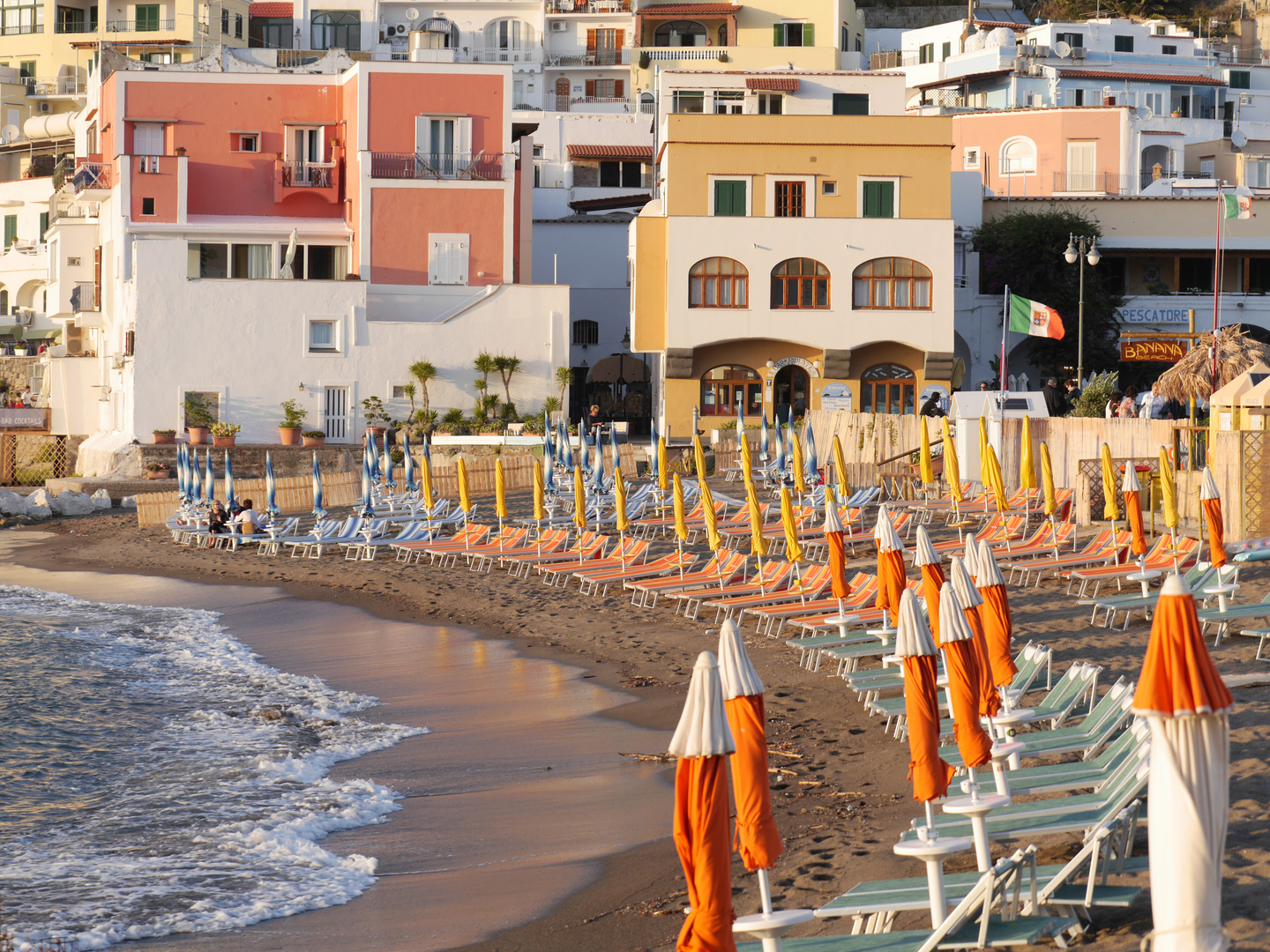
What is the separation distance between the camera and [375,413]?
125ft

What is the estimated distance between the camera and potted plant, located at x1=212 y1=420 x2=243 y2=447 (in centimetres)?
3625

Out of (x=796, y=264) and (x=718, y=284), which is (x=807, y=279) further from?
(x=718, y=284)

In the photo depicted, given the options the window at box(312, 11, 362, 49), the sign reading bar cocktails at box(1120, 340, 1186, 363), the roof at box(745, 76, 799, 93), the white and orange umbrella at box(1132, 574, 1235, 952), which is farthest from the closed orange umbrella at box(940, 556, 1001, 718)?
the window at box(312, 11, 362, 49)

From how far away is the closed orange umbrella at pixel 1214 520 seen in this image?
569 inches

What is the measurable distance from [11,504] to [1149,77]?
4830 cm

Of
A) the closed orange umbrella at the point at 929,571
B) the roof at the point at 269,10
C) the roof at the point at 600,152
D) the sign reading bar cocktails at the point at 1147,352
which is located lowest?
the closed orange umbrella at the point at 929,571

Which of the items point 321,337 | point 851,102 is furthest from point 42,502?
point 851,102

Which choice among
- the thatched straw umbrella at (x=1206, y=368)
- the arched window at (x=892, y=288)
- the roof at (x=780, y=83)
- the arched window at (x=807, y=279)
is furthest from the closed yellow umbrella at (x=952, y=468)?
the roof at (x=780, y=83)

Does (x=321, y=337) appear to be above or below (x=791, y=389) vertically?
above

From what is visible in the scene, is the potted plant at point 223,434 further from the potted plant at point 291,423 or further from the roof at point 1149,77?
the roof at point 1149,77

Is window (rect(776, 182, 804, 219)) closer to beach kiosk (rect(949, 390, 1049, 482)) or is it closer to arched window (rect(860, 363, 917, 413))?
arched window (rect(860, 363, 917, 413))

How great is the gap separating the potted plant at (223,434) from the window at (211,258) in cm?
645

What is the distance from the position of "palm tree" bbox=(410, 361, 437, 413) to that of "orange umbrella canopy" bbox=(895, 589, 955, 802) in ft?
102

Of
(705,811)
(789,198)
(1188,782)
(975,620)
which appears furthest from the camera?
(789,198)
